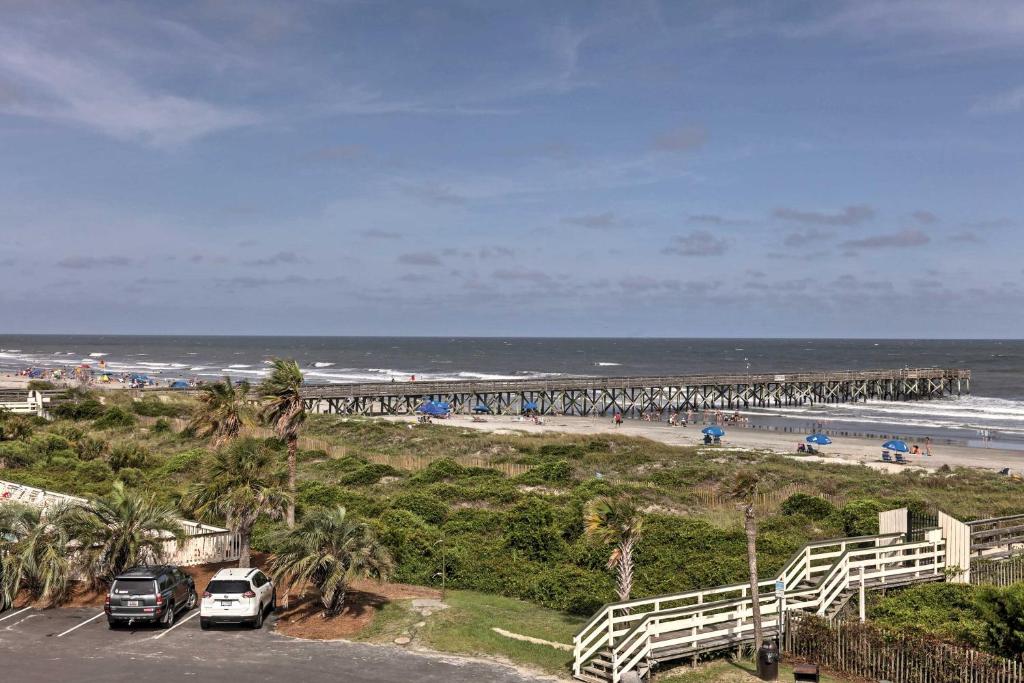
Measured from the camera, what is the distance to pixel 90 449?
3912cm

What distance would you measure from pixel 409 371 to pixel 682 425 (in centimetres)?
9409

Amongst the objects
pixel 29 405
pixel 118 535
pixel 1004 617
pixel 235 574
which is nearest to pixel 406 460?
pixel 118 535

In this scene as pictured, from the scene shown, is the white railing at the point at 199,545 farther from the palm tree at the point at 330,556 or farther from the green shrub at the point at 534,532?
the green shrub at the point at 534,532

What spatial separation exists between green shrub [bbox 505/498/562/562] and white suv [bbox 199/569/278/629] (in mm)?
8068

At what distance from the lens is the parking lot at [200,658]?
1491 centimetres

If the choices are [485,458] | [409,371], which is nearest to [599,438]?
[485,458]

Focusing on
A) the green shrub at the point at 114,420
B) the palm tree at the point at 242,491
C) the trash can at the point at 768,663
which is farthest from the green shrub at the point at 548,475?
the green shrub at the point at 114,420

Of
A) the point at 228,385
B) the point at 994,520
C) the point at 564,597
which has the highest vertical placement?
the point at 228,385

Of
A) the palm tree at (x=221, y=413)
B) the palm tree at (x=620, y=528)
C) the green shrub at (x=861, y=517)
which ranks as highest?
the palm tree at (x=221, y=413)

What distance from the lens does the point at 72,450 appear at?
38.7 m

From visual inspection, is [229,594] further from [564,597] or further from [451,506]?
[451,506]

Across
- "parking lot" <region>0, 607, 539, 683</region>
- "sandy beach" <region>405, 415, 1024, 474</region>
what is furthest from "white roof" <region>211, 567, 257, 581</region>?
"sandy beach" <region>405, 415, 1024, 474</region>

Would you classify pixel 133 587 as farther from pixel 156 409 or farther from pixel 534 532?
pixel 156 409

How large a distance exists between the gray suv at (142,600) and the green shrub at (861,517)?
1826 cm
